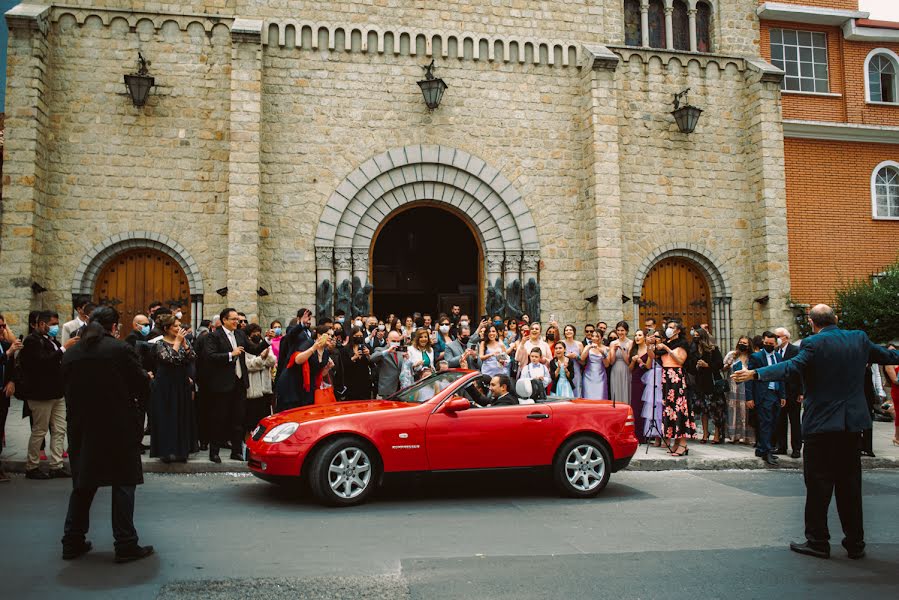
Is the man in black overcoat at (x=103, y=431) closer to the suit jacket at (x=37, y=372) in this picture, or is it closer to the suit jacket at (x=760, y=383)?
the suit jacket at (x=37, y=372)

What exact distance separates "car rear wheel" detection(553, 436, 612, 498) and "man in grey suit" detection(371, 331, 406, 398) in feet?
12.9

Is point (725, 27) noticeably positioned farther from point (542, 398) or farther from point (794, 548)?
point (794, 548)

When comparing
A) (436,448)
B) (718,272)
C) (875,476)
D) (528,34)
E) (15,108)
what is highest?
(528,34)

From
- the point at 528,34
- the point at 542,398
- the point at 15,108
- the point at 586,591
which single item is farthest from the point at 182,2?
the point at 586,591

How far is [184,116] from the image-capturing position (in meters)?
15.3

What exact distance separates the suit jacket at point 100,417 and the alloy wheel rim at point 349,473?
219 cm

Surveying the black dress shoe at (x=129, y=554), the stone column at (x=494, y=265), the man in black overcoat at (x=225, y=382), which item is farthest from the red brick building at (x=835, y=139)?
the black dress shoe at (x=129, y=554)

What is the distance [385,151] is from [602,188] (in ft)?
16.2

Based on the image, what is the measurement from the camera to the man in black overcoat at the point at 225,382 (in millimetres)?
9469

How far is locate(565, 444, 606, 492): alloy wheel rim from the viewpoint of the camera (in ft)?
26.3

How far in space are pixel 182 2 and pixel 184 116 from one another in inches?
99.5

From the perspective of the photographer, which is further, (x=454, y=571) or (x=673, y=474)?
(x=673, y=474)

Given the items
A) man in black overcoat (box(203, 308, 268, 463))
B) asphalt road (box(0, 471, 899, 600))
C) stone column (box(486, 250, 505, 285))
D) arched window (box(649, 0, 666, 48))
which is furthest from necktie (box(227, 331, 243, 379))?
arched window (box(649, 0, 666, 48))

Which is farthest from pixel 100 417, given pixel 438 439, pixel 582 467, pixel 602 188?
pixel 602 188
